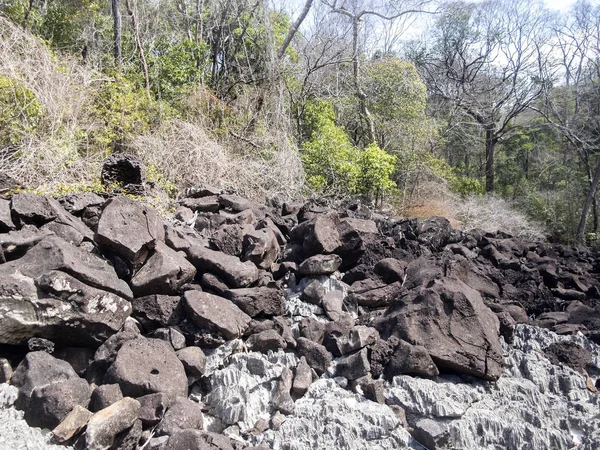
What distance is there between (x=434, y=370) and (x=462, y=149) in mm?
19056

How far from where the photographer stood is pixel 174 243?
4.18m

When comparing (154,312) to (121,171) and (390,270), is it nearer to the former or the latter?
(390,270)

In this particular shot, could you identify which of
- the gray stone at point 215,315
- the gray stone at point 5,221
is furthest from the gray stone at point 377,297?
the gray stone at point 5,221

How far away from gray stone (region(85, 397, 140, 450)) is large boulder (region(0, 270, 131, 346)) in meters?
0.67

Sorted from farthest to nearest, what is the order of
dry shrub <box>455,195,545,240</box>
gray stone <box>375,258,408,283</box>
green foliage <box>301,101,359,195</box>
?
dry shrub <box>455,195,545,240</box> → green foliage <box>301,101,359,195</box> → gray stone <box>375,258,408,283</box>

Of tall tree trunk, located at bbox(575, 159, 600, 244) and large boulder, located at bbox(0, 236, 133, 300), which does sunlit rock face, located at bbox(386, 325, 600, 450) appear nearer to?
large boulder, located at bbox(0, 236, 133, 300)

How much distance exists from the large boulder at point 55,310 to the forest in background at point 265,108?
2.36 m

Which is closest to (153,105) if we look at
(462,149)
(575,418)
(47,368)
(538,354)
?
(47,368)

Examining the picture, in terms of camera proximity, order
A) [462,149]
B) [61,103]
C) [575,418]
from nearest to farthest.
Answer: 1. [575,418]
2. [61,103]
3. [462,149]

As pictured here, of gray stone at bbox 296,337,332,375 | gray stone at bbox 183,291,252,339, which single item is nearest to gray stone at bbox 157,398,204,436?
gray stone at bbox 183,291,252,339

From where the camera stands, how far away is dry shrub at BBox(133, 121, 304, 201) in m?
7.30

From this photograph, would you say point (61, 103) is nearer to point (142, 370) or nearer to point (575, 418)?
point (142, 370)

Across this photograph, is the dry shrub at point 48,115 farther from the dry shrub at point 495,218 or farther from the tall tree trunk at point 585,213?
the tall tree trunk at point 585,213

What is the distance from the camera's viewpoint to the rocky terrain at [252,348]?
9.16 feet
